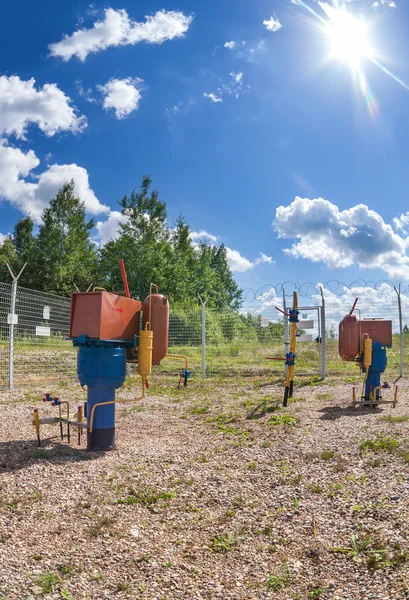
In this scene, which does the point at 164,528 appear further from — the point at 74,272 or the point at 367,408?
the point at 74,272

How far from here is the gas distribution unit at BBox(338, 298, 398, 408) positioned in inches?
322

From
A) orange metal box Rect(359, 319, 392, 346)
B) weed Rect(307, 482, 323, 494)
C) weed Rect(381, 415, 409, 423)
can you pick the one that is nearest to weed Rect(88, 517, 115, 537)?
weed Rect(307, 482, 323, 494)

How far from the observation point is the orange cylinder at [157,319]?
18.9 ft

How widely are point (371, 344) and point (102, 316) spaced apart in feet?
16.0

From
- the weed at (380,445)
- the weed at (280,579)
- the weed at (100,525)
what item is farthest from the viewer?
the weed at (380,445)

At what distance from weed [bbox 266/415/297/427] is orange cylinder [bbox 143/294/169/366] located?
2055 millimetres

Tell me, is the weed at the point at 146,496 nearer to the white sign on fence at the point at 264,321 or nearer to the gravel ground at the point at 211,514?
the gravel ground at the point at 211,514

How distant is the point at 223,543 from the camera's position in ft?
Answer: 10.9

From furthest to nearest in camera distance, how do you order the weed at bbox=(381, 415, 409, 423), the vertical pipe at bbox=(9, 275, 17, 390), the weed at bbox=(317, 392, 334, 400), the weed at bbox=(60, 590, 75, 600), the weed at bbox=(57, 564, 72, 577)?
1. the vertical pipe at bbox=(9, 275, 17, 390)
2. the weed at bbox=(317, 392, 334, 400)
3. the weed at bbox=(381, 415, 409, 423)
4. the weed at bbox=(57, 564, 72, 577)
5. the weed at bbox=(60, 590, 75, 600)

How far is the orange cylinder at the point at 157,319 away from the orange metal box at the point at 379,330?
4.05 meters

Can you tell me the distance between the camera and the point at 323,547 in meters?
3.25

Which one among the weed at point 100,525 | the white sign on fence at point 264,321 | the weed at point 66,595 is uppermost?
the white sign on fence at point 264,321

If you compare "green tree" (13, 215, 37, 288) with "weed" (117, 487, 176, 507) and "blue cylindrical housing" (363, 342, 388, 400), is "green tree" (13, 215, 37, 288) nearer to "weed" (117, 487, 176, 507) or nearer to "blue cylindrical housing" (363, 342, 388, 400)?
"blue cylindrical housing" (363, 342, 388, 400)

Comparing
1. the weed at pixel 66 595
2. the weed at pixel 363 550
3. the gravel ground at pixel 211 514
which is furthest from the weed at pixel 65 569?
the weed at pixel 363 550
